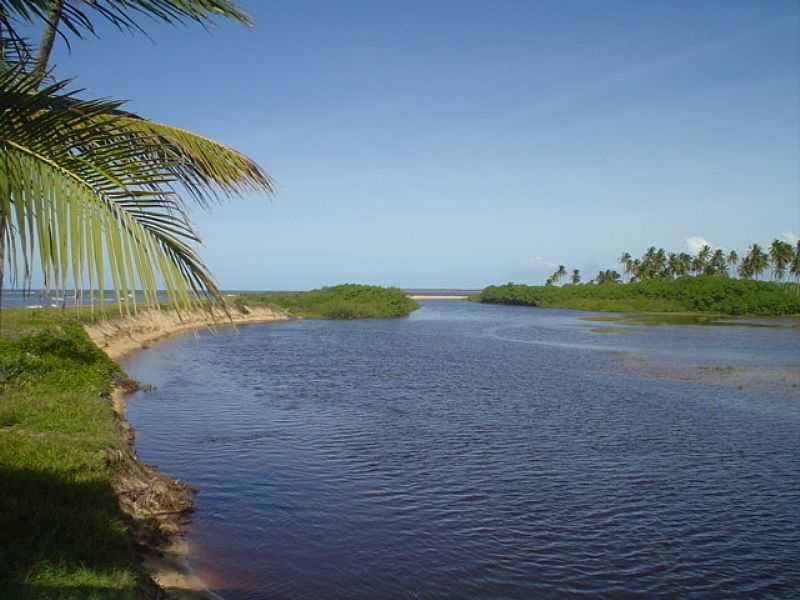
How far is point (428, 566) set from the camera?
32.0ft

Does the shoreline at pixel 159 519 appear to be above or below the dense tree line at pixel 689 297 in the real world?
below

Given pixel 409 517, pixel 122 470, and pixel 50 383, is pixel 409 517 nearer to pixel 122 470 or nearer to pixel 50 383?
pixel 122 470

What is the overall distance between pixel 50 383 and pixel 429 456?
31.0ft

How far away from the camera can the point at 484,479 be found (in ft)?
46.1

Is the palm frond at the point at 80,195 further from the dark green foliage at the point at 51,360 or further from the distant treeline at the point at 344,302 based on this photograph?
the distant treeline at the point at 344,302

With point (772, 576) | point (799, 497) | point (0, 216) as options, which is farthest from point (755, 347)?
point (0, 216)

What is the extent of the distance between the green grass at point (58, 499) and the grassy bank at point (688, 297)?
313 feet

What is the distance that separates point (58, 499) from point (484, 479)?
8.95m

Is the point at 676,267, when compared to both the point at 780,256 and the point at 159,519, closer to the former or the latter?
the point at 780,256

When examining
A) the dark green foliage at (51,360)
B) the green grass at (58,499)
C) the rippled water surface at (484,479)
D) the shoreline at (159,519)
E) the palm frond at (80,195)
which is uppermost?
the palm frond at (80,195)

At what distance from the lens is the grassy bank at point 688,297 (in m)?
89.9

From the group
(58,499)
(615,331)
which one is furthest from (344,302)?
(58,499)

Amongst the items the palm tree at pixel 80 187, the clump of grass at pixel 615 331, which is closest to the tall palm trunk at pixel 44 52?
the palm tree at pixel 80 187

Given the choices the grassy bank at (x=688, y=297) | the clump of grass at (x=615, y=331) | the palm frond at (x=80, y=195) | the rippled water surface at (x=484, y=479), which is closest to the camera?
the palm frond at (x=80, y=195)
